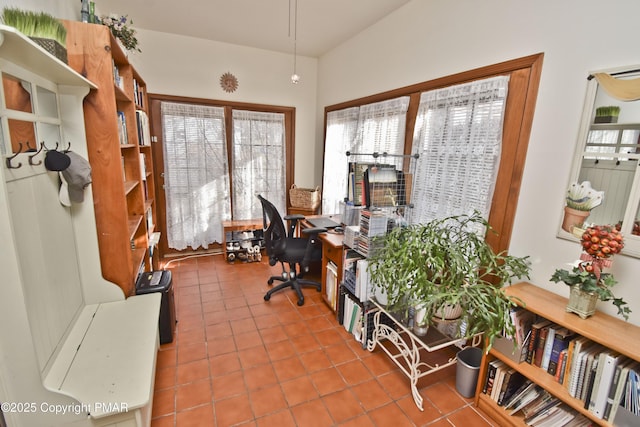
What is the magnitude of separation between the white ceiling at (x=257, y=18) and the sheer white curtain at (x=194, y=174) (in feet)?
2.82

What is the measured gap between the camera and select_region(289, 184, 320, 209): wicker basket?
3951 mm

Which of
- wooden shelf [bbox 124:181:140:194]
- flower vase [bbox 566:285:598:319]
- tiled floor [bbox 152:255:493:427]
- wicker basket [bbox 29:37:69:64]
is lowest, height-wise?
tiled floor [bbox 152:255:493:427]

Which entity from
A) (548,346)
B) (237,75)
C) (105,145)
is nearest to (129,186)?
(105,145)

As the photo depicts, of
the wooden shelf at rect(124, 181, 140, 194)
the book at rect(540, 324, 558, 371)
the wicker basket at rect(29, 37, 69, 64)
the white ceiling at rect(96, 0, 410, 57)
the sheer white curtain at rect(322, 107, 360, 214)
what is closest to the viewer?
the wicker basket at rect(29, 37, 69, 64)

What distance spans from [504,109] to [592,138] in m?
0.48

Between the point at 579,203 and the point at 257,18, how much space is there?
308 cm

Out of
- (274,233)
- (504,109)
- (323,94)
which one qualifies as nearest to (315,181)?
(323,94)

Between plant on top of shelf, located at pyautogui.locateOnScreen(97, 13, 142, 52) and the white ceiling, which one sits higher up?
the white ceiling

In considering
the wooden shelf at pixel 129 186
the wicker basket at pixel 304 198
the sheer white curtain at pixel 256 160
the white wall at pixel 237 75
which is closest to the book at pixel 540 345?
the wooden shelf at pixel 129 186

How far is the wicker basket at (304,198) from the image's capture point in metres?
3.95

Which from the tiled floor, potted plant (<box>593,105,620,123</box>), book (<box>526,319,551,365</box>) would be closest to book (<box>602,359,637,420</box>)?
book (<box>526,319,551,365</box>)

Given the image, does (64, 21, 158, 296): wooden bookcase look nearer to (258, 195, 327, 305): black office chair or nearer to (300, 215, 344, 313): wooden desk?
(258, 195, 327, 305): black office chair

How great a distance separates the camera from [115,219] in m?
1.78

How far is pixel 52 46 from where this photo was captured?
4.30 feet
